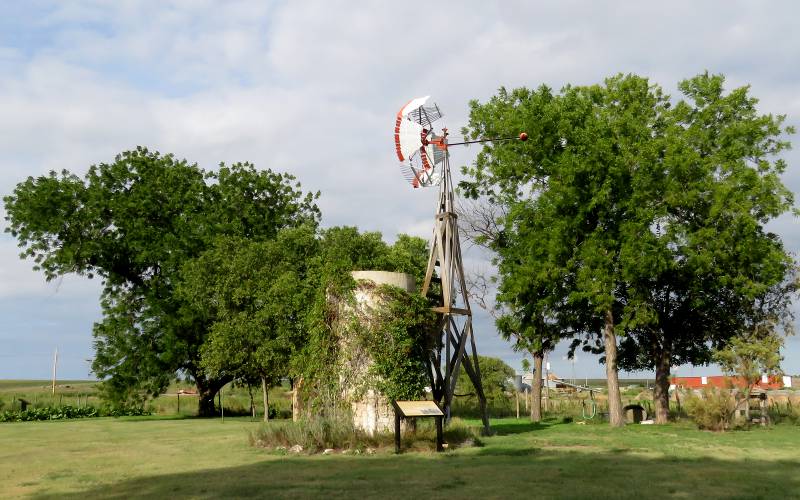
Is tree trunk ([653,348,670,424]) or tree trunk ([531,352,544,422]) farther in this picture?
tree trunk ([531,352,544,422])

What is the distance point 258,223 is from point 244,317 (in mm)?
12667

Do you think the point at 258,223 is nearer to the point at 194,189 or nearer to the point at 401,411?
the point at 194,189

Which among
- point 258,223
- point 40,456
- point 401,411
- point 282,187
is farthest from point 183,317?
point 401,411

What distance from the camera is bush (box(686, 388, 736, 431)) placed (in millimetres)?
28781

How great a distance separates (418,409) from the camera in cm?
1992

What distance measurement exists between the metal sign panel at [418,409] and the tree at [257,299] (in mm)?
14665

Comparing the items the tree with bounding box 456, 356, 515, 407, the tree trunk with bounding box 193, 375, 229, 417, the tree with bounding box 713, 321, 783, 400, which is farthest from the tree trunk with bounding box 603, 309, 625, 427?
the tree with bounding box 456, 356, 515, 407

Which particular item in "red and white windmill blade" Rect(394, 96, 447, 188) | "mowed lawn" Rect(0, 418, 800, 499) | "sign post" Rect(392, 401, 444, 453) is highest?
"red and white windmill blade" Rect(394, 96, 447, 188)

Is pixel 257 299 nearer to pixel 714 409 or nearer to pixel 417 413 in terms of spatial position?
pixel 417 413

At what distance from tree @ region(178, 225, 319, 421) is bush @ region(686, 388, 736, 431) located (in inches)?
665

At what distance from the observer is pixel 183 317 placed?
4447 centimetres

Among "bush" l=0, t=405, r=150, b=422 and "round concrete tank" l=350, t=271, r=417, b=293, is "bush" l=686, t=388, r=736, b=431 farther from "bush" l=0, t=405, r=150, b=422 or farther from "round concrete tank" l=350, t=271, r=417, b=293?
"bush" l=0, t=405, r=150, b=422

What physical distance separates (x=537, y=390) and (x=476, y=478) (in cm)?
2564

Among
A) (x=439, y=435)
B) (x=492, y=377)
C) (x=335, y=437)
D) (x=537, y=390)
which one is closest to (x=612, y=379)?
(x=537, y=390)
